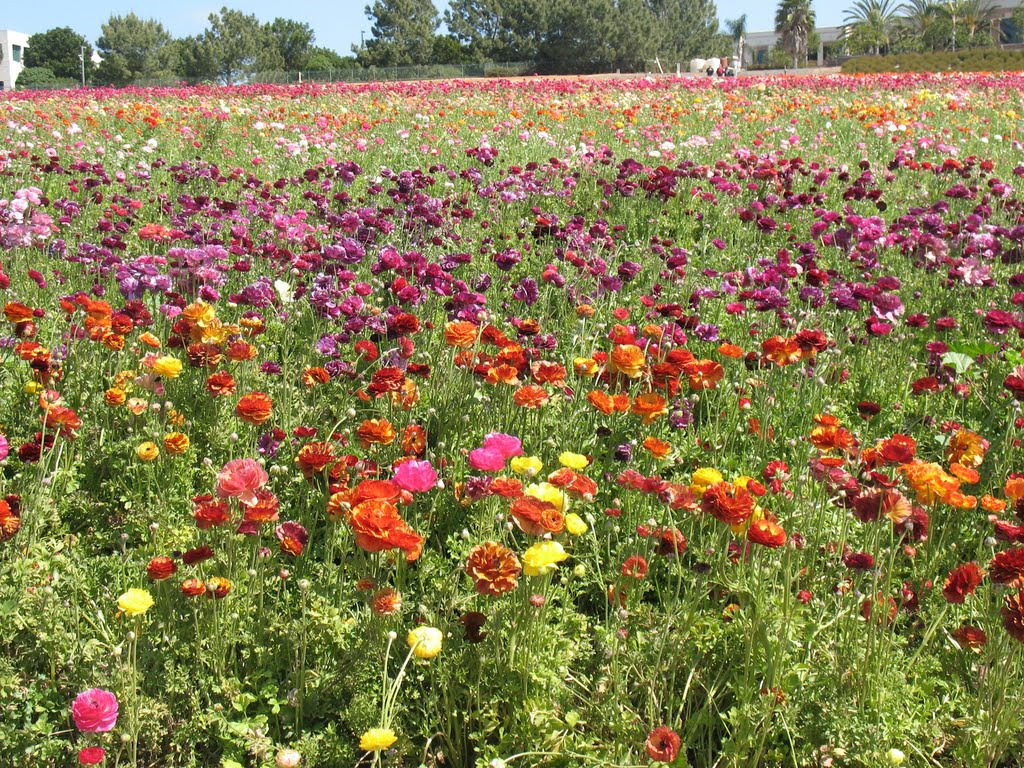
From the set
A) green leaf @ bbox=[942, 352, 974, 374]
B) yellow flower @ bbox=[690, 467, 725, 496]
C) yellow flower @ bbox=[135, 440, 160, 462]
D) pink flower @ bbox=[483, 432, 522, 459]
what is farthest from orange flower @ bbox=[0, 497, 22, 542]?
green leaf @ bbox=[942, 352, 974, 374]

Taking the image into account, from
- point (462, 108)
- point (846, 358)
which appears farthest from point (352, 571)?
point (462, 108)

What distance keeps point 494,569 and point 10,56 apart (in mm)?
111688

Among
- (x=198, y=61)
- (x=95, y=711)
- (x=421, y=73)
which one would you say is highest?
(x=198, y=61)

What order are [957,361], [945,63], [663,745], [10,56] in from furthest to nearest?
[10,56] → [945,63] → [957,361] → [663,745]

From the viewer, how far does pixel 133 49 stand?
75438 millimetres

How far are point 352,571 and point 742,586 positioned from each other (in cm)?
106

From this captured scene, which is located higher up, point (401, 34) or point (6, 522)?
point (401, 34)

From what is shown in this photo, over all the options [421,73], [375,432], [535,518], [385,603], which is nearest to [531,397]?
[375,432]

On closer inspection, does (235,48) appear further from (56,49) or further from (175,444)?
(175,444)

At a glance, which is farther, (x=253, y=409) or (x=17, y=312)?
(x=17, y=312)

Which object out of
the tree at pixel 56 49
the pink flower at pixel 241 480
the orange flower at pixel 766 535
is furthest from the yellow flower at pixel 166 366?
the tree at pixel 56 49

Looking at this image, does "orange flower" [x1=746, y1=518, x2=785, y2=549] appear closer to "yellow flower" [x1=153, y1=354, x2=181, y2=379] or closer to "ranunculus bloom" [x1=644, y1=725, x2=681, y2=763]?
"ranunculus bloom" [x1=644, y1=725, x2=681, y2=763]

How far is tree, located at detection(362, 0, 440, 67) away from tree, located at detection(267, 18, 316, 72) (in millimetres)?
5466

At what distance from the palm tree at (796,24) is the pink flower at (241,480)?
80.0m
